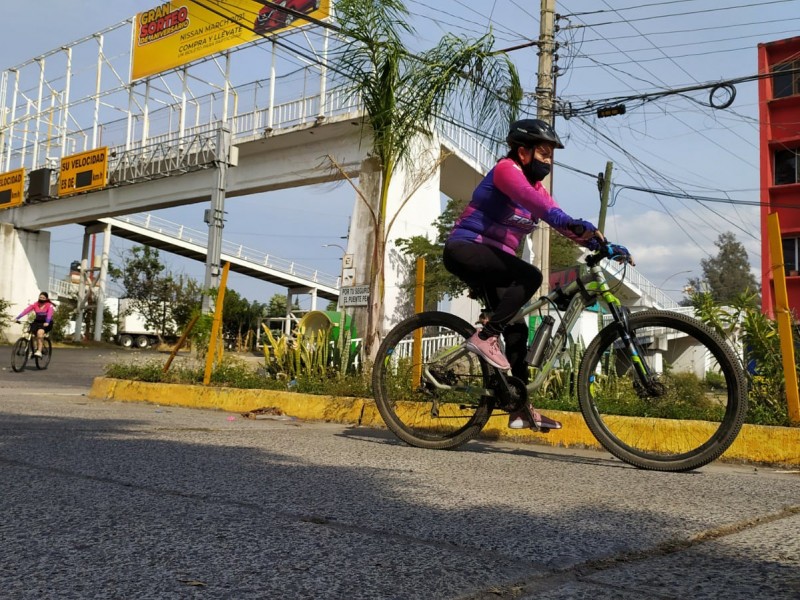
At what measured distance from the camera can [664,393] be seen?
13.4 feet

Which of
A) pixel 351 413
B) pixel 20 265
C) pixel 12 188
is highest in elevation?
pixel 12 188

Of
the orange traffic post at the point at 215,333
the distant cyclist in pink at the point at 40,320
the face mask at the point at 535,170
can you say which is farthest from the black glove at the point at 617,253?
the distant cyclist in pink at the point at 40,320

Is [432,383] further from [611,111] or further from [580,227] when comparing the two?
[611,111]

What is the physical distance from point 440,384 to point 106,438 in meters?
1.91

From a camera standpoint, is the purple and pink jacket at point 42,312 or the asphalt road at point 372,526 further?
the purple and pink jacket at point 42,312

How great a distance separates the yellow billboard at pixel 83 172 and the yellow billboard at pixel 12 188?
3381 mm


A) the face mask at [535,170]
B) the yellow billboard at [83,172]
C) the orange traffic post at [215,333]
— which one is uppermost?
the yellow billboard at [83,172]

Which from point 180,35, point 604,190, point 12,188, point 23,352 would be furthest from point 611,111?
point 12,188

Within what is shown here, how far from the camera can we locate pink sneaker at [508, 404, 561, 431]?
423cm

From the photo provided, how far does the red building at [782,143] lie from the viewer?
26031mm

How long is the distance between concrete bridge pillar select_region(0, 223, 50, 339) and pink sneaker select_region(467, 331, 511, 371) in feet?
113

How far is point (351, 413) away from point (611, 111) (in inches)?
454

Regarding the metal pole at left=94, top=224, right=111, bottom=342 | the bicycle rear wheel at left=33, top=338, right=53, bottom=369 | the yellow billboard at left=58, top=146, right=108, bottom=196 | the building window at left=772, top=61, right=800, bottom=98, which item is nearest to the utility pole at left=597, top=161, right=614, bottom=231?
the bicycle rear wheel at left=33, top=338, right=53, bottom=369

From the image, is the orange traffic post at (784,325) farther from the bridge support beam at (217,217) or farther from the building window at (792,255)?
the building window at (792,255)
